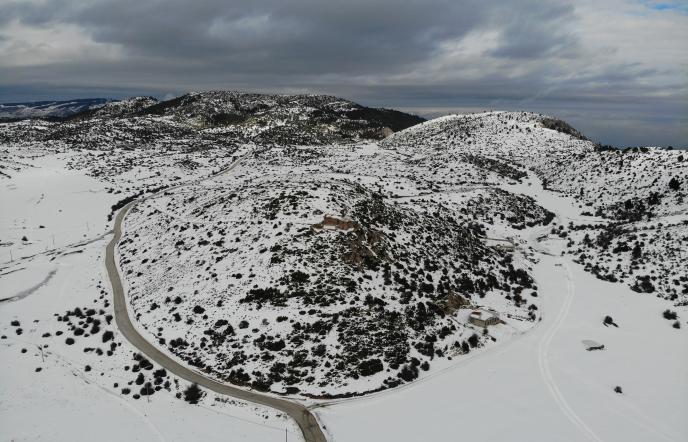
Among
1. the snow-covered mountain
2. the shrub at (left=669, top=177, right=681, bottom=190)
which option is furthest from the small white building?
the shrub at (left=669, top=177, right=681, bottom=190)

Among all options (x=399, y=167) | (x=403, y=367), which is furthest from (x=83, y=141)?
(x=403, y=367)

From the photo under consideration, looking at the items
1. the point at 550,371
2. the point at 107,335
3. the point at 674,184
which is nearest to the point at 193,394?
the point at 107,335

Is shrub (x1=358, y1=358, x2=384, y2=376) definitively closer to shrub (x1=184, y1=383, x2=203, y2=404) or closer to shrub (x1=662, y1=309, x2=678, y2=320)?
shrub (x1=184, y1=383, x2=203, y2=404)

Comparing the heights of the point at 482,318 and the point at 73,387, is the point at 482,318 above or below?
above

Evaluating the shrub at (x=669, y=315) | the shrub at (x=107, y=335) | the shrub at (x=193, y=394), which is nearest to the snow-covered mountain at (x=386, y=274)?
the shrub at (x=669, y=315)

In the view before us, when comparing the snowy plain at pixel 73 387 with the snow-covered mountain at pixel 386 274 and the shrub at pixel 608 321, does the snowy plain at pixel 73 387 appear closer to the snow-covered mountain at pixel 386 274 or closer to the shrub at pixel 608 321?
the snow-covered mountain at pixel 386 274

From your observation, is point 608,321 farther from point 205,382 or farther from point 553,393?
point 205,382
